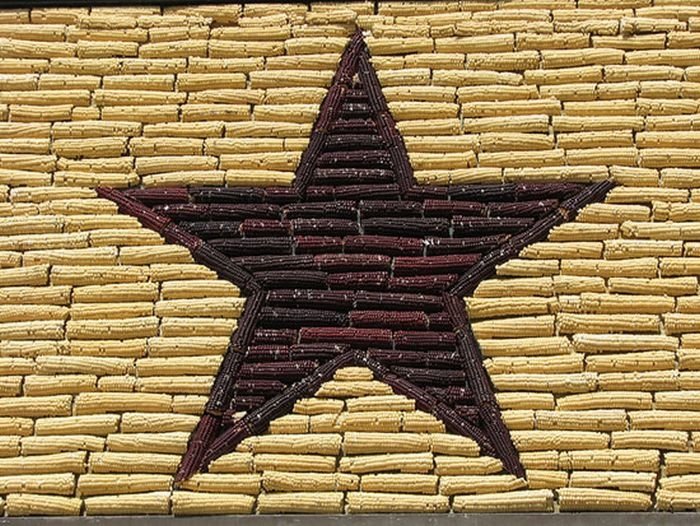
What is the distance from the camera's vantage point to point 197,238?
11.2 m

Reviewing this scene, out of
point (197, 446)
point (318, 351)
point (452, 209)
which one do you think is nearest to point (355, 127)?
point (452, 209)

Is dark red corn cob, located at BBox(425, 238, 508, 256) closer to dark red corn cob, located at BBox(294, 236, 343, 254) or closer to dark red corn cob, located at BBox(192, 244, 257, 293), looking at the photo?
dark red corn cob, located at BBox(294, 236, 343, 254)

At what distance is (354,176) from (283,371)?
113 inches

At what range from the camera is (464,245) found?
11000mm

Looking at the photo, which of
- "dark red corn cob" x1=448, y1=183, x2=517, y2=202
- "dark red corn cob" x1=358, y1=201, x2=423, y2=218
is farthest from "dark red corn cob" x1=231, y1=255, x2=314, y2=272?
"dark red corn cob" x1=448, y1=183, x2=517, y2=202

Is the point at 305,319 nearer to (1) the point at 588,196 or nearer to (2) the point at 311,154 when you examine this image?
(2) the point at 311,154

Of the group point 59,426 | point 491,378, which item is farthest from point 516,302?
point 59,426

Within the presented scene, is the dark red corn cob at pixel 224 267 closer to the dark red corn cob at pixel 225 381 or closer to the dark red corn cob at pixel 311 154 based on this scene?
the dark red corn cob at pixel 225 381

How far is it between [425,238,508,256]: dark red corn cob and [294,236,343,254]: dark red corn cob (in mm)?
1208

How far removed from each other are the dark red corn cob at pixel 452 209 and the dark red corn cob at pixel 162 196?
131 inches

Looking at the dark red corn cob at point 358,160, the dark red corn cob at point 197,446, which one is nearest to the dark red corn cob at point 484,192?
the dark red corn cob at point 358,160

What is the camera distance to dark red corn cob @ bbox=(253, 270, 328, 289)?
10922 millimetres

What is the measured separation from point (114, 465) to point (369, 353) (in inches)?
137

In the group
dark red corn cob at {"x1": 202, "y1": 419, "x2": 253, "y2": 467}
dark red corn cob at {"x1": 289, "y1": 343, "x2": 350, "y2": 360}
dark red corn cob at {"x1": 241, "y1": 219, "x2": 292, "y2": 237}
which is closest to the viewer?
dark red corn cob at {"x1": 202, "y1": 419, "x2": 253, "y2": 467}
